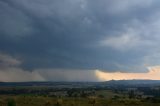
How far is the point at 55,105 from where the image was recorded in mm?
110500

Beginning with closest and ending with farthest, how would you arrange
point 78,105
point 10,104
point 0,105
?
1. point 10,104
2. point 0,105
3. point 78,105

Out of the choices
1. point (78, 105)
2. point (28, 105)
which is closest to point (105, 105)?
point (78, 105)

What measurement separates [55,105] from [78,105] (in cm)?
900

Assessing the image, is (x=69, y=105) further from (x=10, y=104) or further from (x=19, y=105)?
(x=10, y=104)

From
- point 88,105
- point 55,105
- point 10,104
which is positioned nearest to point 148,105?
point 88,105

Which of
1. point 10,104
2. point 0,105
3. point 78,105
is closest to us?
point 10,104

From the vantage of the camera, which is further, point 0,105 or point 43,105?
point 43,105

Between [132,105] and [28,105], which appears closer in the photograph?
[28,105]

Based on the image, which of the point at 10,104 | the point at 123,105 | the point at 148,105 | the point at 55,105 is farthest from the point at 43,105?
the point at 148,105

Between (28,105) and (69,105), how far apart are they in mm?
14061

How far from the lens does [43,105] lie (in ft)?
352

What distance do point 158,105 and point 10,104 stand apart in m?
50.1

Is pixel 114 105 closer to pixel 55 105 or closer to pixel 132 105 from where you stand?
pixel 132 105

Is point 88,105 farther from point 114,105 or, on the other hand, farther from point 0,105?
point 0,105
